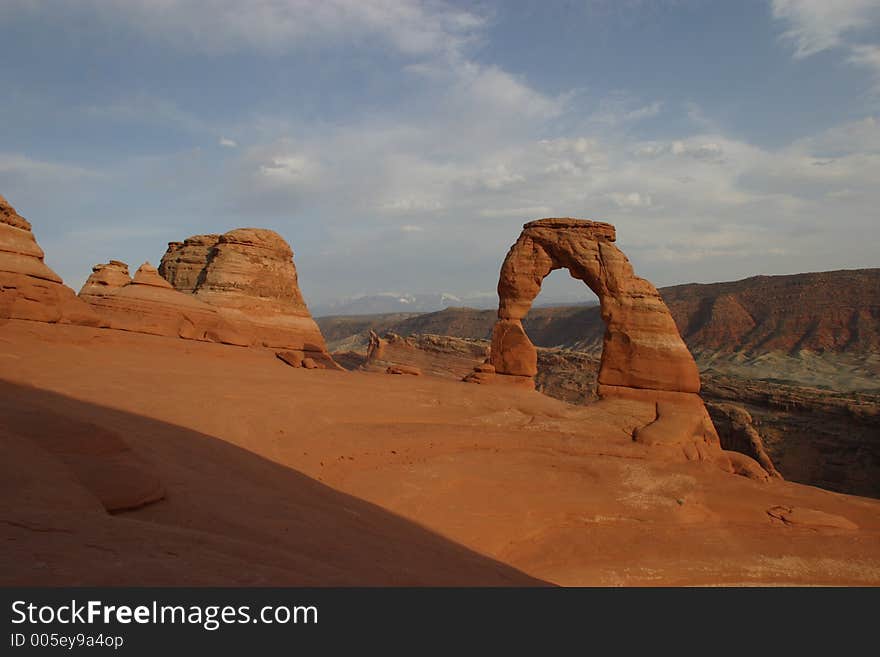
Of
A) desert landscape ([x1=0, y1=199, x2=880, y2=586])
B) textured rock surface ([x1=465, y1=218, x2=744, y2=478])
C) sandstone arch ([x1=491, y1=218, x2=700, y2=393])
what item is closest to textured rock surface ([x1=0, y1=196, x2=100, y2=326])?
desert landscape ([x1=0, y1=199, x2=880, y2=586])

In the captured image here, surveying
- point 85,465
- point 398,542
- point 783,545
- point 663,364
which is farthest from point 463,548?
point 663,364

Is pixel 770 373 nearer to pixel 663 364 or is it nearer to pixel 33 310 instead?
pixel 663 364

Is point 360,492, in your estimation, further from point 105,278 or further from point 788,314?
point 788,314

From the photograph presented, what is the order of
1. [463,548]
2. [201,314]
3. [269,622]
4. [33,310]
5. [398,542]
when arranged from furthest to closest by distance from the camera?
[201,314]
[33,310]
[463,548]
[398,542]
[269,622]

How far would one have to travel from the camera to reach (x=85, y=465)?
4777mm

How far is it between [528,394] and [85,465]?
1029 cm

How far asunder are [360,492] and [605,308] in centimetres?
930

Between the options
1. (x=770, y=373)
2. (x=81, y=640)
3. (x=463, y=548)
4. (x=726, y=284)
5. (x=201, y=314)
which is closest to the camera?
(x=81, y=640)

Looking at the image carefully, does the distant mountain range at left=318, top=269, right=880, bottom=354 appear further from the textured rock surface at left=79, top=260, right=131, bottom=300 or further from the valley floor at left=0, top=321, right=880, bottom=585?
the textured rock surface at left=79, top=260, right=131, bottom=300

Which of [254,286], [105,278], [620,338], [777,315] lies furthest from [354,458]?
[777,315]

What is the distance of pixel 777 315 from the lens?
182 ft

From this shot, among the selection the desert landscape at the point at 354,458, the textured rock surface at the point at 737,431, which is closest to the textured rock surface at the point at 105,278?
the desert landscape at the point at 354,458

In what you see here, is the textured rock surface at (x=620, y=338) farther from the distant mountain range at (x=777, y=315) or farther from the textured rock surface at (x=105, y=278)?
the distant mountain range at (x=777, y=315)

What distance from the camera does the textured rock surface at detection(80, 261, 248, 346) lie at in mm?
16250
